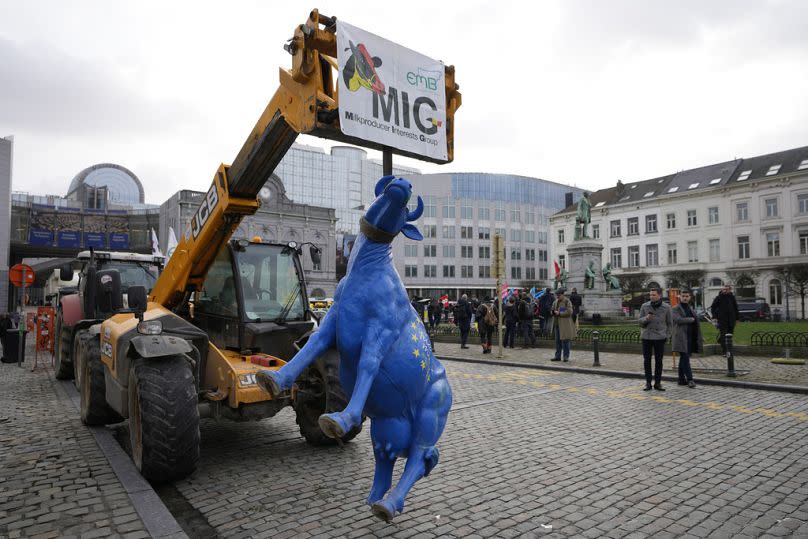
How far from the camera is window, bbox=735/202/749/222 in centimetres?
5259


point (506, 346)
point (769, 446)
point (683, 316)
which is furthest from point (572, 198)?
point (769, 446)

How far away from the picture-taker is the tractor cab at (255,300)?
19.9ft

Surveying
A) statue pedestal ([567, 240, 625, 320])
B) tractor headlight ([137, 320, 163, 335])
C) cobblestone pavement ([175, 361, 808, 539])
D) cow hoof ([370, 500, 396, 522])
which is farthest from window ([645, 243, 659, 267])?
cow hoof ([370, 500, 396, 522])

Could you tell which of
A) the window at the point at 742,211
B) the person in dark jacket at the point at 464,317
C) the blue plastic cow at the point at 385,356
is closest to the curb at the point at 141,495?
the blue plastic cow at the point at 385,356

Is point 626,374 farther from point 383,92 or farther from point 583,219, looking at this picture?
point 583,219

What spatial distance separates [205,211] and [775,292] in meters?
56.7

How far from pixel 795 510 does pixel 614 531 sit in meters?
1.66

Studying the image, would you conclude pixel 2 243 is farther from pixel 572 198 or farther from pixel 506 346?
pixel 572 198

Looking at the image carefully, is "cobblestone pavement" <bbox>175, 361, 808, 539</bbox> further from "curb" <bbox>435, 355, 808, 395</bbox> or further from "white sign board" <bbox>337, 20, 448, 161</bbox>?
"white sign board" <bbox>337, 20, 448, 161</bbox>

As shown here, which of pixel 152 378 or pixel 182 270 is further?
pixel 182 270

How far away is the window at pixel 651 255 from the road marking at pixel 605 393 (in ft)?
177

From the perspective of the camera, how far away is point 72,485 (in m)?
4.86

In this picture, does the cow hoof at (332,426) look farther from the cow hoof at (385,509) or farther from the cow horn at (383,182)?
the cow horn at (383,182)

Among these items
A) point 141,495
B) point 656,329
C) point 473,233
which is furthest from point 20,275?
point 473,233
